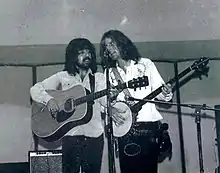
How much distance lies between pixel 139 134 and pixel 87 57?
0.32 m

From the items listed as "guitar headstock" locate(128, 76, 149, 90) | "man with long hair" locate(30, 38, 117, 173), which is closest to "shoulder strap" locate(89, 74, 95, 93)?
"man with long hair" locate(30, 38, 117, 173)

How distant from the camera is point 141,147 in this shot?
1.42m

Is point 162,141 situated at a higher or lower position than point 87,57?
lower

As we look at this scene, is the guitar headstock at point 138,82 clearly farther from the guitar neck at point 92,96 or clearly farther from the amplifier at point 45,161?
the amplifier at point 45,161

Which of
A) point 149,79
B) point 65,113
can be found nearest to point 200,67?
point 149,79

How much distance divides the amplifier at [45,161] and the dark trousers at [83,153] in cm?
3

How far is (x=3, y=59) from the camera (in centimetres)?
143

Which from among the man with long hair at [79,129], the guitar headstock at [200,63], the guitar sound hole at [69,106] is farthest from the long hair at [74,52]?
the guitar headstock at [200,63]

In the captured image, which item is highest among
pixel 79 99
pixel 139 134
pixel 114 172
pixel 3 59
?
pixel 3 59

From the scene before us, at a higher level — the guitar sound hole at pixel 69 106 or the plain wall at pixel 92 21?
the plain wall at pixel 92 21

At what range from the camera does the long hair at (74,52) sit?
1.45m

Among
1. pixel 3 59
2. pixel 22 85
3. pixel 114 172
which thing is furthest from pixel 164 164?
pixel 3 59

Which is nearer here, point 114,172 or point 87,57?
point 114,172

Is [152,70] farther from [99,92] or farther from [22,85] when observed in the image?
[22,85]
